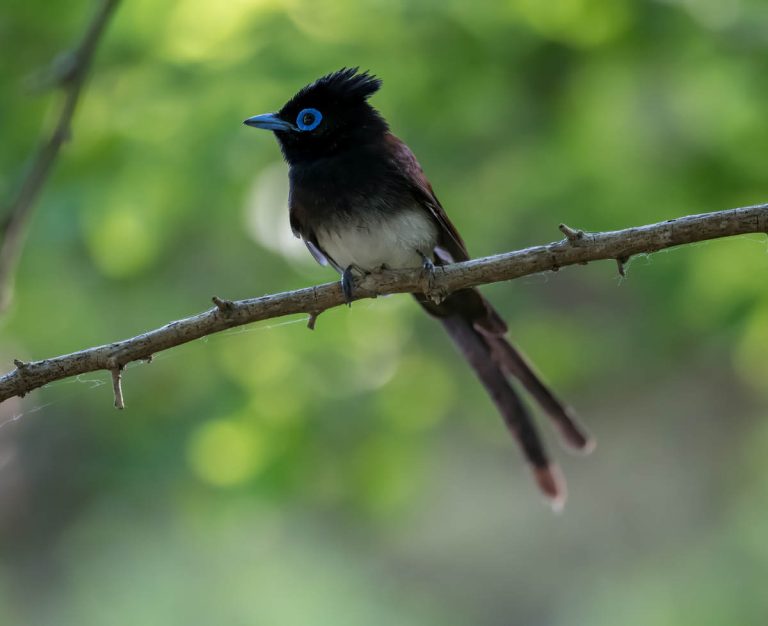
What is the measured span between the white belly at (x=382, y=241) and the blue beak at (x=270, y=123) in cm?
48

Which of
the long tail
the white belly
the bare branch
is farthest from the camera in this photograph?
the long tail

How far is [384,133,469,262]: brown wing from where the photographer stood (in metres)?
3.68

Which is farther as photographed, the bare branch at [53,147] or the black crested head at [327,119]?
the black crested head at [327,119]

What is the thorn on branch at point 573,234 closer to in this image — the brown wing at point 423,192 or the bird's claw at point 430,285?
the bird's claw at point 430,285

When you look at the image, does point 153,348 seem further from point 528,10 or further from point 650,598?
point 650,598

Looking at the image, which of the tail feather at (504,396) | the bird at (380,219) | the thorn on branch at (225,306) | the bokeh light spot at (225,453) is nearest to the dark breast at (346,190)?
the bird at (380,219)

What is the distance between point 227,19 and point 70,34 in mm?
800

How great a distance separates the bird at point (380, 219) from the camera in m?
3.59

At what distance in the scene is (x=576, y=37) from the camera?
439 centimetres

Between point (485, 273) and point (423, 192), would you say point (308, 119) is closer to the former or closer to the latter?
point (423, 192)

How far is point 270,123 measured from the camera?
3.80 m

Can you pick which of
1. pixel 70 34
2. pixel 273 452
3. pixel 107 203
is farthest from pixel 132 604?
pixel 70 34

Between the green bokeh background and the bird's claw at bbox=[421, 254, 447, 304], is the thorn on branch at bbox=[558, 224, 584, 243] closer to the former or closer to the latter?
the bird's claw at bbox=[421, 254, 447, 304]

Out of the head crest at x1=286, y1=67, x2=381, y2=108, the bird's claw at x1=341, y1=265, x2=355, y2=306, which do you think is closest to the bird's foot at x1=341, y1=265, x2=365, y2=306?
the bird's claw at x1=341, y1=265, x2=355, y2=306
